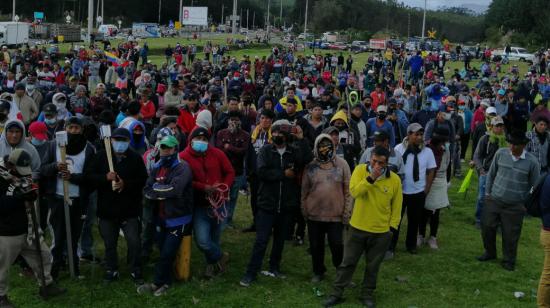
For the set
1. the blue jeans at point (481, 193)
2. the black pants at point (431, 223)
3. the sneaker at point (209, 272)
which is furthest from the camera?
the blue jeans at point (481, 193)

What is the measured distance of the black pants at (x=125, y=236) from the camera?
6809 mm

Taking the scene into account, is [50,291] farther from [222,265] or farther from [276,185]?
[276,185]

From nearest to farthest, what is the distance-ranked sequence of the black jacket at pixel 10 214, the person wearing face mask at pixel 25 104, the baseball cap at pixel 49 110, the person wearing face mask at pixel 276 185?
the black jacket at pixel 10 214 < the person wearing face mask at pixel 276 185 < the baseball cap at pixel 49 110 < the person wearing face mask at pixel 25 104

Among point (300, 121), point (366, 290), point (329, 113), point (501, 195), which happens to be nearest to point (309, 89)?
point (329, 113)

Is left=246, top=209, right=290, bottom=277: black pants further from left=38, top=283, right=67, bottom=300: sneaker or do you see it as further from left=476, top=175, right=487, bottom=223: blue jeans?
left=476, top=175, right=487, bottom=223: blue jeans

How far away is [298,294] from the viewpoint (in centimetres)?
703

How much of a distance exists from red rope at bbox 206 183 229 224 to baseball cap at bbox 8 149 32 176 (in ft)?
6.40

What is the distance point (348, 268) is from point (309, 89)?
13.9 metres

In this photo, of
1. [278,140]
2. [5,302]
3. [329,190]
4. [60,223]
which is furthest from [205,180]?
[5,302]

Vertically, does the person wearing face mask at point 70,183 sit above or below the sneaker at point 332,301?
above

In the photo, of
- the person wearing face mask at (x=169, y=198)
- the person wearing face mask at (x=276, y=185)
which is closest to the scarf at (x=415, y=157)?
the person wearing face mask at (x=276, y=185)

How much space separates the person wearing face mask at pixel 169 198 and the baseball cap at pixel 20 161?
1271 mm

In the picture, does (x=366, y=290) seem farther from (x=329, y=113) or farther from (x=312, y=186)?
(x=329, y=113)

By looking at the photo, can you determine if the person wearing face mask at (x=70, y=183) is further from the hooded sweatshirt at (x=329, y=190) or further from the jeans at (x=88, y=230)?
the hooded sweatshirt at (x=329, y=190)
